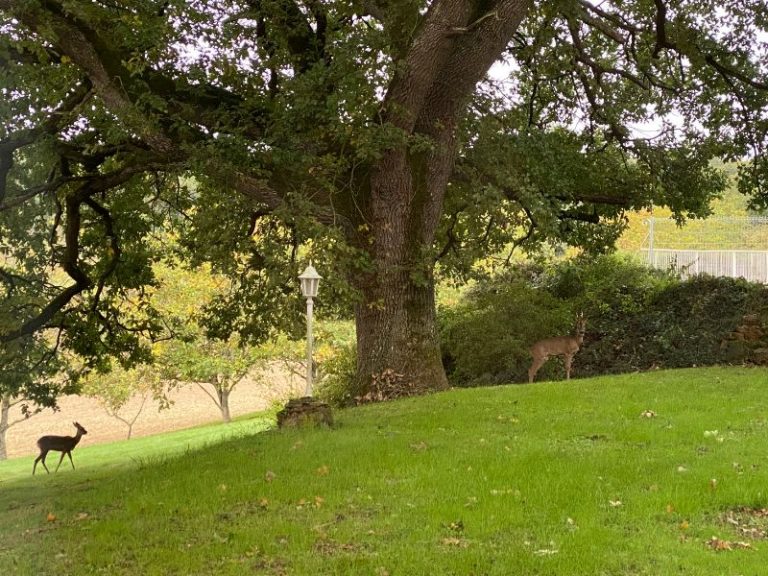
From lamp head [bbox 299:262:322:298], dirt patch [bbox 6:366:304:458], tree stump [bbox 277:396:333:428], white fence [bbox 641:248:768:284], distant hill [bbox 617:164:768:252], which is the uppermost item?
distant hill [bbox 617:164:768:252]

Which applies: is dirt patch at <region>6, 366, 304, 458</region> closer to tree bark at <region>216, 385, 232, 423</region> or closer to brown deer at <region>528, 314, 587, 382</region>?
tree bark at <region>216, 385, 232, 423</region>

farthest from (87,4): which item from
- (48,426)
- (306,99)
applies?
(48,426)

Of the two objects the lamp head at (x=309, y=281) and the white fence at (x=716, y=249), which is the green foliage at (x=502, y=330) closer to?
the white fence at (x=716, y=249)

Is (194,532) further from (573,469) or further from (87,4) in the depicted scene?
(87,4)

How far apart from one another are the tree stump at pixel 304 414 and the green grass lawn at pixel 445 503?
1.19 ft

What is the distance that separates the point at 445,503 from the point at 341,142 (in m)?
7.44

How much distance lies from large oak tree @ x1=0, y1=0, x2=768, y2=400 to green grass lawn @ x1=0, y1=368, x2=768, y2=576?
11.6 ft

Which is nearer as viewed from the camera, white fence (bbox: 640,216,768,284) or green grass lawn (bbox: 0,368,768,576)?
green grass lawn (bbox: 0,368,768,576)

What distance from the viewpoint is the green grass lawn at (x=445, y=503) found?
5.13m

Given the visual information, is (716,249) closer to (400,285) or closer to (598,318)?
(598,318)

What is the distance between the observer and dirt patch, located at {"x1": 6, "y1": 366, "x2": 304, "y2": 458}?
3862 centimetres

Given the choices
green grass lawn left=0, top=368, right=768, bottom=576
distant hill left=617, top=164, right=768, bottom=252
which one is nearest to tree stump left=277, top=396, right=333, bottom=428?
green grass lawn left=0, top=368, right=768, bottom=576

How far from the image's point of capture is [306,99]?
11336 millimetres

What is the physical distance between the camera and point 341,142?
40.5 feet
